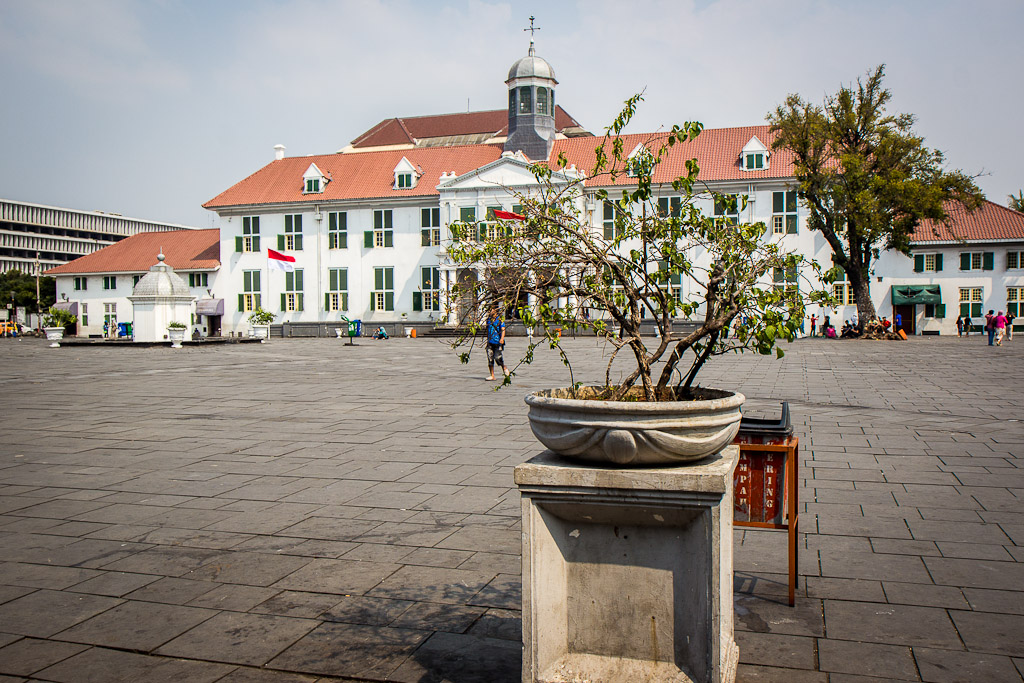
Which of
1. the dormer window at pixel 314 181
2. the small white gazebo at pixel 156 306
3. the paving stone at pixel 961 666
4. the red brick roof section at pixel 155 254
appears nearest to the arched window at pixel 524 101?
the dormer window at pixel 314 181

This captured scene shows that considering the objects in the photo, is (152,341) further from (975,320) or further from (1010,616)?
(975,320)

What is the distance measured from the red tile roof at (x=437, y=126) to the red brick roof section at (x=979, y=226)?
111ft

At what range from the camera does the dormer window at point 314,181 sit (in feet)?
190

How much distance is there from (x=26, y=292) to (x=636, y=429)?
90109 mm

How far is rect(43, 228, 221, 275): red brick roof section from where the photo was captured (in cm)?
6125

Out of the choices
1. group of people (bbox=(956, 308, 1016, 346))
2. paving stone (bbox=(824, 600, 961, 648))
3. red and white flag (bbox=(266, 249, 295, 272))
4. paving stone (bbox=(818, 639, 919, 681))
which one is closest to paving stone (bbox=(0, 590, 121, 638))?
paving stone (bbox=(818, 639, 919, 681))

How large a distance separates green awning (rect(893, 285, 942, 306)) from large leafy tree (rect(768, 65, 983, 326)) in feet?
35.3

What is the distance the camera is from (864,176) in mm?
38156

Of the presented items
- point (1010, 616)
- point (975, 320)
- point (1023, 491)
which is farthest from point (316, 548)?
point (975, 320)

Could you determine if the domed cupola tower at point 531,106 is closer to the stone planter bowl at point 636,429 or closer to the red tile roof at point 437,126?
the red tile roof at point 437,126

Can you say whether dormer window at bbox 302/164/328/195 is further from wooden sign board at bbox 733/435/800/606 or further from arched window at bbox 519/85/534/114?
wooden sign board at bbox 733/435/800/606

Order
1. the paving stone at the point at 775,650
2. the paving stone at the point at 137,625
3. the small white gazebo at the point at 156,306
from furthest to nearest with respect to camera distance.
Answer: the small white gazebo at the point at 156,306 → the paving stone at the point at 137,625 → the paving stone at the point at 775,650

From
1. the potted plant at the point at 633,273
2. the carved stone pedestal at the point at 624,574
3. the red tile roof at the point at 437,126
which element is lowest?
the carved stone pedestal at the point at 624,574

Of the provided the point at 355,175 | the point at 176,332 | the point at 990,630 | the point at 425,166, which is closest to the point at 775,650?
the point at 990,630
